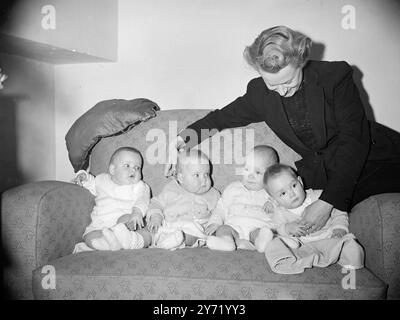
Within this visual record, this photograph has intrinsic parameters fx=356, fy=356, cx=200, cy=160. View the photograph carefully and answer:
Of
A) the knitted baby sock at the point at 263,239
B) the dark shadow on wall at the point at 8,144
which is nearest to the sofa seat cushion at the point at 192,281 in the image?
the knitted baby sock at the point at 263,239

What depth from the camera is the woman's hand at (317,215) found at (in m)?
1.65

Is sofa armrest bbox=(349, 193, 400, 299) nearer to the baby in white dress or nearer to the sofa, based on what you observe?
the sofa

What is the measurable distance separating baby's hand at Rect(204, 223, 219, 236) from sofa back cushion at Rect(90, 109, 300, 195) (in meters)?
0.29

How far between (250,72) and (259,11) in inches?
17.7

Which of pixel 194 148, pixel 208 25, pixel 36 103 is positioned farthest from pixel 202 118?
pixel 36 103

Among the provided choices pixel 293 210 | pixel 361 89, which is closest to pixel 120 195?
pixel 293 210

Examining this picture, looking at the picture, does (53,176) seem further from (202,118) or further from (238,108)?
(238,108)

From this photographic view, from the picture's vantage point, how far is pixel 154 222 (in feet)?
6.16

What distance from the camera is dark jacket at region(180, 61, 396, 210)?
167 centimetres

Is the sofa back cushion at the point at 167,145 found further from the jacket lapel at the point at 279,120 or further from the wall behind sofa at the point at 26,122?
the wall behind sofa at the point at 26,122

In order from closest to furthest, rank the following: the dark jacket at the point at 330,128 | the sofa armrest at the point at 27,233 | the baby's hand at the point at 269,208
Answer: the sofa armrest at the point at 27,233
the dark jacket at the point at 330,128
the baby's hand at the point at 269,208

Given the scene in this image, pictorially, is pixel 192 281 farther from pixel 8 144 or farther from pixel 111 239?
pixel 8 144

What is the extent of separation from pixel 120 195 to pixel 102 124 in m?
0.45

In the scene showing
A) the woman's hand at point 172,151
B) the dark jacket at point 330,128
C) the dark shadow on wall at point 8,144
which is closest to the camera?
the dark jacket at point 330,128
